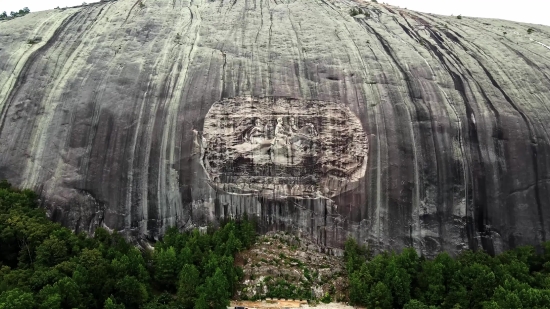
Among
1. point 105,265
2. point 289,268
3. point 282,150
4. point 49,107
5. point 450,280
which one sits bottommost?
point 289,268

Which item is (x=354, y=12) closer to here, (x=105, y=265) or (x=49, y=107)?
(x=49, y=107)

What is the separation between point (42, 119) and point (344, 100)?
→ 47.3 ft

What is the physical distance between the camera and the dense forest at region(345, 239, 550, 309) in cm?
1905

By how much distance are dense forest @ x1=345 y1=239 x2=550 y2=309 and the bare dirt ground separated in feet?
2.60

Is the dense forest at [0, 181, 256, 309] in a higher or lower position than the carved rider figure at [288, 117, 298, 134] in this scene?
lower

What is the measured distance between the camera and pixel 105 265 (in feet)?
63.5

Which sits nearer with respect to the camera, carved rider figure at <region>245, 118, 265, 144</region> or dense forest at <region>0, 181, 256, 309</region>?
dense forest at <region>0, 181, 256, 309</region>

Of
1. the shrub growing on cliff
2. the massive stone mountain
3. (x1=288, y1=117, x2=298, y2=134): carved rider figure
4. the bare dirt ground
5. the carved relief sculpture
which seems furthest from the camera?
the shrub growing on cliff

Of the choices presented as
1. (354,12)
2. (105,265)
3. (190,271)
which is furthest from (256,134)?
(354,12)

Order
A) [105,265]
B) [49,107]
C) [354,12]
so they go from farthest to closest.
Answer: [354,12], [49,107], [105,265]

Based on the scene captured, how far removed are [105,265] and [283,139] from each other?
9.48m

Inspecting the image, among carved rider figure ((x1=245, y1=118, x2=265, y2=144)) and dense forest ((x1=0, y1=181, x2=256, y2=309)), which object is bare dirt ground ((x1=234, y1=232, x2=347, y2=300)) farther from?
carved rider figure ((x1=245, y1=118, x2=265, y2=144))

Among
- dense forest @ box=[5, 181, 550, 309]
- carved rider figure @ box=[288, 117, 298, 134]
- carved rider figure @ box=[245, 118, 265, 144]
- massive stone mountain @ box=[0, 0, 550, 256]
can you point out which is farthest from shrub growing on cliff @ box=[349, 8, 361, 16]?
dense forest @ box=[5, 181, 550, 309]

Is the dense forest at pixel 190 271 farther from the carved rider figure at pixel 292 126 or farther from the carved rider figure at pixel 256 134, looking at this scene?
the carved rider figure at pixel 292 126
